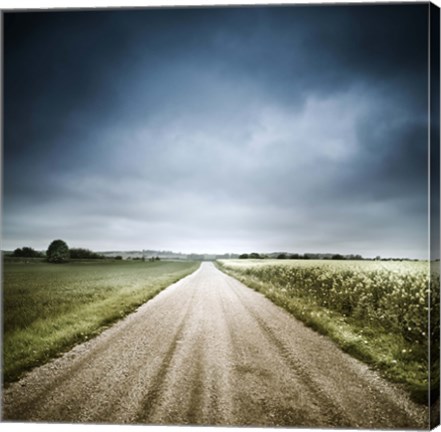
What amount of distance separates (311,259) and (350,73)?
98.4 inches

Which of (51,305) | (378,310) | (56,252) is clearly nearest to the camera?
(378,310)

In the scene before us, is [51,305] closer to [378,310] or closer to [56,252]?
[56,252]

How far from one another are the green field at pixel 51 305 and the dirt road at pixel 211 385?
0.29 meters

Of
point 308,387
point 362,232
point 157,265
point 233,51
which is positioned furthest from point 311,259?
point 233,51

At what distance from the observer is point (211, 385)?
13.9ft

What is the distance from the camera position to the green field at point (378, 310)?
4.28 metres

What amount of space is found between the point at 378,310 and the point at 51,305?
4534 mm

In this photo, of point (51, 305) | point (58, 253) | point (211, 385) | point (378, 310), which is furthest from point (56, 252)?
point (378, 310)

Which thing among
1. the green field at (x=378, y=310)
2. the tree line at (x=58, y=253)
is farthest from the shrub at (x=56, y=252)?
the green field at (x=378, y=310)

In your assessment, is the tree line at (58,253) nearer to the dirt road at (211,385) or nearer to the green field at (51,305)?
the green field at (51,305)

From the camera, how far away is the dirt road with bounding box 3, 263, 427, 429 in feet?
13.0

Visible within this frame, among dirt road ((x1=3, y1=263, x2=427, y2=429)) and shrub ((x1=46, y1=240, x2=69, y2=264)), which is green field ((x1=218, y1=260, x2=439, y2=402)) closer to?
dirt road ((x1=3, y1=263, x2=427, y2=429))

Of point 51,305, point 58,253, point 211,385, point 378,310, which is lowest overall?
point 211,385

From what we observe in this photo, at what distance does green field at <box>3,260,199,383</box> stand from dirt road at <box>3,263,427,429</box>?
29cm
